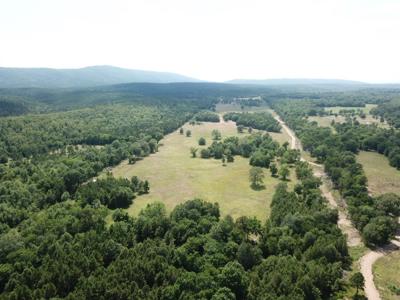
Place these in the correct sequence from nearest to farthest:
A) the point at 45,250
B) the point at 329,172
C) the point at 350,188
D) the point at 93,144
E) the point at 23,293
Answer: the point at 23,293, the point at 45,250, the point at 350,188, the point at 329,172, the point at 93,144

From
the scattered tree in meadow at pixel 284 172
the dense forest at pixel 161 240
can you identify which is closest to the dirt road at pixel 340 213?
the dense forest at pixel 161 240

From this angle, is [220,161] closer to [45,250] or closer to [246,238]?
[246,238]

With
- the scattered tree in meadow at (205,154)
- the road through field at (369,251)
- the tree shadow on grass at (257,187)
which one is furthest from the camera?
the scattered tree in meadow at (205,154)

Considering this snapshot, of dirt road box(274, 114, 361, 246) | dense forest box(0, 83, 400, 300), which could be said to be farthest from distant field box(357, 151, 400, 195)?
dirt road box(274, 114, 361, 246)

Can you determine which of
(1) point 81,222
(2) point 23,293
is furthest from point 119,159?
(2) point 23,293

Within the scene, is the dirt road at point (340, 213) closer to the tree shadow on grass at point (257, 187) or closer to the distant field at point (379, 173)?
the distant field at point (379, 173)

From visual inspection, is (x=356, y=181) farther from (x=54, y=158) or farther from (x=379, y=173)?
(x=54, y=158)
